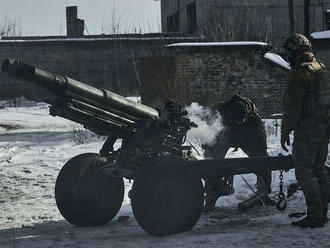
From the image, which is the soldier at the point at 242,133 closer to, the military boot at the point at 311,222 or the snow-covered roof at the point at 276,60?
the military boot at the point at 311,222

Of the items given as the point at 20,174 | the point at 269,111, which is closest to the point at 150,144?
the point at 20,174

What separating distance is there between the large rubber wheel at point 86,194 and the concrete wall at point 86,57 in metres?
18.4

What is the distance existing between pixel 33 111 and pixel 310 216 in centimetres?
1636

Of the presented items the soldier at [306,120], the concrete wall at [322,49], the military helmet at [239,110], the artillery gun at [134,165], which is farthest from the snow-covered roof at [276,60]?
the soldier at [306,120]

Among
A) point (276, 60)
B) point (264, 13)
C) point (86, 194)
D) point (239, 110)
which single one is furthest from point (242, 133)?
point (264, 13)

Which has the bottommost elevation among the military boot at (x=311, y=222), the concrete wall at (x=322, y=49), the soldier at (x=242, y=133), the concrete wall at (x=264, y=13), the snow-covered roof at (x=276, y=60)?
the military boot at (x=311, y=222)

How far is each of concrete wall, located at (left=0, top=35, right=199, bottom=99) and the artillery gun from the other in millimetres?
18486

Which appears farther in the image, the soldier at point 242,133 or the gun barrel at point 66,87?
the soldier at point 242,133

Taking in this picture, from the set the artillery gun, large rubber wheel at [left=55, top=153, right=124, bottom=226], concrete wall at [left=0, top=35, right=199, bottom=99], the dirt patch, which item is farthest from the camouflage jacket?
concrete wall at [left=0, top=35, right=199, bottom=99]

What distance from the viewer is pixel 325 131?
20.0ft

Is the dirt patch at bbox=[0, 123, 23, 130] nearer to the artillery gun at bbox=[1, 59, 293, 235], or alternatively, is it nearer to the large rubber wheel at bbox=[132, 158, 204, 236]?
the artillery gun at bbox=[1, 59, 293, 235]

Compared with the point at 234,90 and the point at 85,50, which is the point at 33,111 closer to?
the point at 85,50

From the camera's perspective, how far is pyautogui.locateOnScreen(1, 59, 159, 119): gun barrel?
562 centimetres

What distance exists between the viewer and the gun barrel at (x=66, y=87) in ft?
18.4
